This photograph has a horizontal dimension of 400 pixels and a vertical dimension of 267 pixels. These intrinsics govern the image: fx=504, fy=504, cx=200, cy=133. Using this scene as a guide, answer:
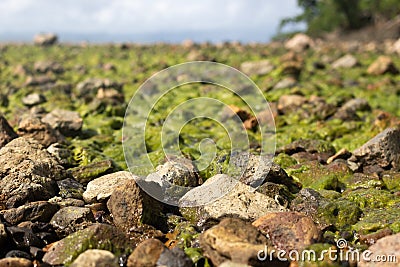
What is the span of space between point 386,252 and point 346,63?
764 inches

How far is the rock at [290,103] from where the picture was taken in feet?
52.1

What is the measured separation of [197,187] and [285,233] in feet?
7.18

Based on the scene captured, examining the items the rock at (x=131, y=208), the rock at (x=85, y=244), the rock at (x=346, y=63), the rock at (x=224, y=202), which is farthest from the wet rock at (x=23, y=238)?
the rock at (x=346, y=63)

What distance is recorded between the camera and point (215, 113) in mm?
15867

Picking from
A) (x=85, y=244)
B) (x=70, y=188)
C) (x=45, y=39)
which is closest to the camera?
(x=85, y=244)

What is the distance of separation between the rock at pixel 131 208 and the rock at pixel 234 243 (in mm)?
1301

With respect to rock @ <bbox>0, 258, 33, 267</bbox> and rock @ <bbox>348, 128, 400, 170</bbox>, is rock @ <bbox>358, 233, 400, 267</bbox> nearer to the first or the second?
rock @ <bbox>348, 128, 400, 170</bbox>

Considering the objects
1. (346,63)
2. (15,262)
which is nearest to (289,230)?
(15,262)

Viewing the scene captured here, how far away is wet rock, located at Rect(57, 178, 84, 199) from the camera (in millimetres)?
8586

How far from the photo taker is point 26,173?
8.38 m

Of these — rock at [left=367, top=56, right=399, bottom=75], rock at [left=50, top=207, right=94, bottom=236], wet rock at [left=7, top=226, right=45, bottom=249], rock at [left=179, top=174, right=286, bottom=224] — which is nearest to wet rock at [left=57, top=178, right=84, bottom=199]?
rock at [left=50, top=207, right=94, bottom=236]

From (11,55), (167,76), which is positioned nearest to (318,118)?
(167,76)

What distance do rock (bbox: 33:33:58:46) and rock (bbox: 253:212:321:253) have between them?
34438mm

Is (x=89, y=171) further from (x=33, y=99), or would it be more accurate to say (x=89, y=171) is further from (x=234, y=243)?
(x=33, y=99)
